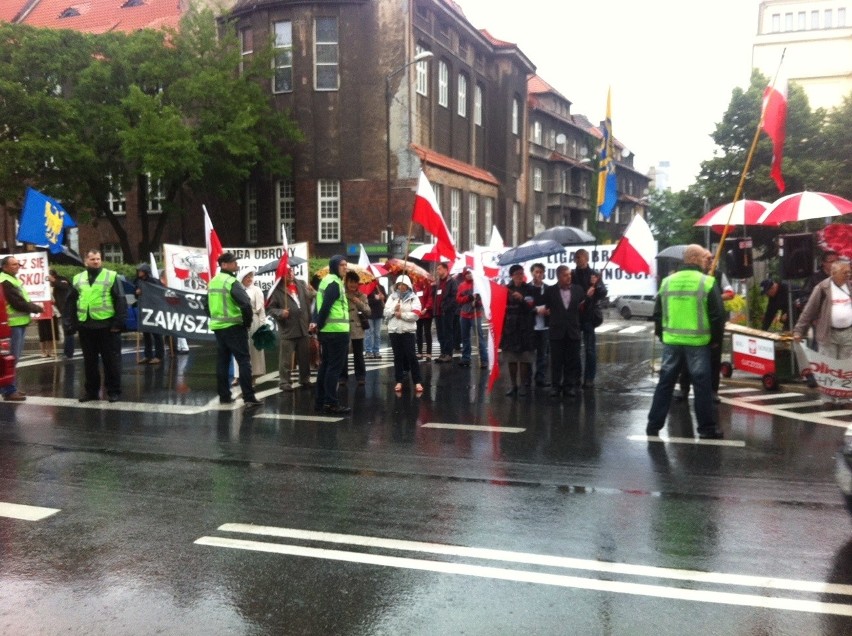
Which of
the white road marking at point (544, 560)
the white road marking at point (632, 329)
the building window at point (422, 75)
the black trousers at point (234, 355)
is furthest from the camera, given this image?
the building window at point (422, 75)

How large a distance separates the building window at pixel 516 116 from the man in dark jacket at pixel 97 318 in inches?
1550

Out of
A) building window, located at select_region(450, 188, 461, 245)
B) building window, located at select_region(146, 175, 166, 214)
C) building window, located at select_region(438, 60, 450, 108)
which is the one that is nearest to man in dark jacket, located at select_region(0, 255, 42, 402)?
building window, located at select_region(146, 175, 166, 214)

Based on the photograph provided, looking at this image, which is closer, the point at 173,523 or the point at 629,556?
the point at 629,556

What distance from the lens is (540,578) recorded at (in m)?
4.68

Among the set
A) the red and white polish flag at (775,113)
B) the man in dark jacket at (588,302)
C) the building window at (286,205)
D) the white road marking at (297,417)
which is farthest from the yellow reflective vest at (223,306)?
the building window at (286,205)

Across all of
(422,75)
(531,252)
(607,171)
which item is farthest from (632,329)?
(531,252)

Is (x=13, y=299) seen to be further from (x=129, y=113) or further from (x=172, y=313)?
(x=129, y=113)

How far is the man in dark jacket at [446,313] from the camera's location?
16.4 metres

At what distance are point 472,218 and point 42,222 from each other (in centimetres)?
2979

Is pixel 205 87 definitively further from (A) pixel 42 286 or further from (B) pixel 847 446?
(B) pixel 847 446

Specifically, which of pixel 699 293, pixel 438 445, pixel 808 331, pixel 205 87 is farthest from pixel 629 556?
pixel 205 87

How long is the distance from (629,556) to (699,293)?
4116 mm

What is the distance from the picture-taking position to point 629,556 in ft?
16.6

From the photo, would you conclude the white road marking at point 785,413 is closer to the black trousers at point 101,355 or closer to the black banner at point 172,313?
the black banner at point 172,313
